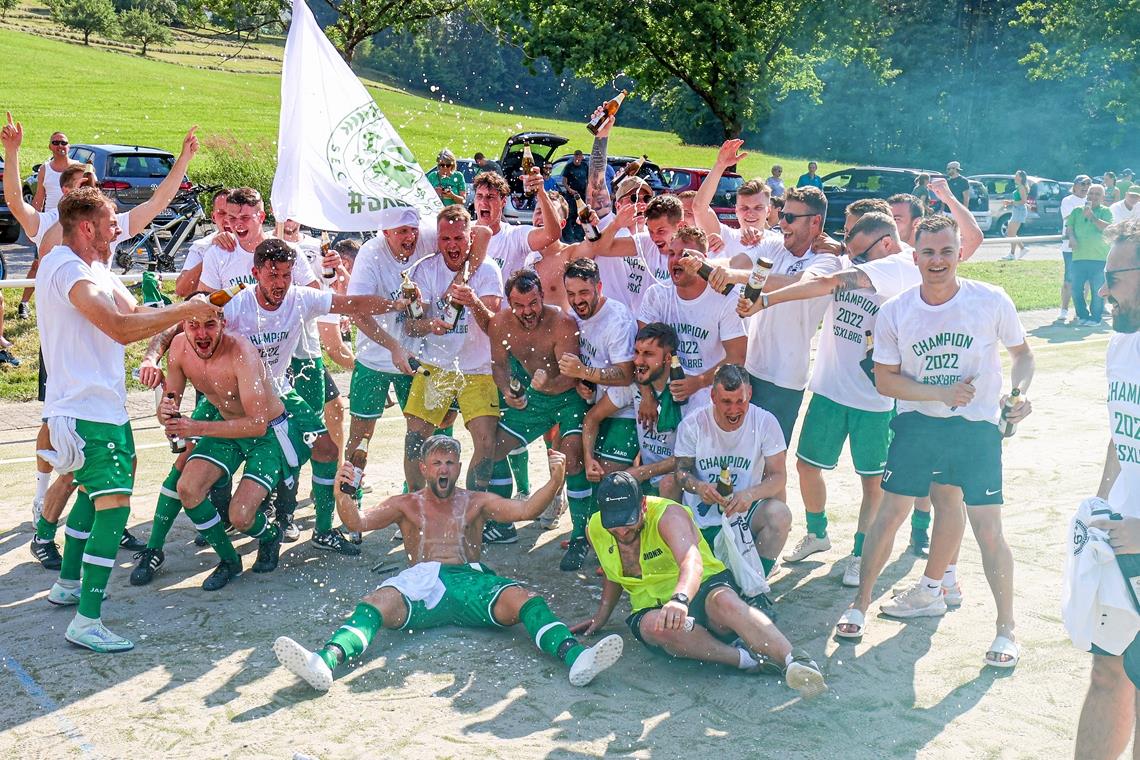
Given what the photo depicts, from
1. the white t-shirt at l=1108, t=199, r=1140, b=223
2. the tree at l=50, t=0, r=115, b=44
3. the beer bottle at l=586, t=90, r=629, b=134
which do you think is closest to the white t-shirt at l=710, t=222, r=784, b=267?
the beer bottle at l=586, t=90, r=629, b=134

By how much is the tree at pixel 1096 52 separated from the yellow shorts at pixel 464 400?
34733 millimetres

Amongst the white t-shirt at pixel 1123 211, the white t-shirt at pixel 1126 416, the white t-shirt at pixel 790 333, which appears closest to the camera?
the white t-shirt at pixel 1126 416

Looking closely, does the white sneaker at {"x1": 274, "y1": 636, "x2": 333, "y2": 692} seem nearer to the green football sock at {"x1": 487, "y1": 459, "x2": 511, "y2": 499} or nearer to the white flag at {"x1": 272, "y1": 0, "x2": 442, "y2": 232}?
the green football sock at {"x1": 487, "y1": 459, "x2": 511, "y2": 499}

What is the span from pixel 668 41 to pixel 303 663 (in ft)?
67.5

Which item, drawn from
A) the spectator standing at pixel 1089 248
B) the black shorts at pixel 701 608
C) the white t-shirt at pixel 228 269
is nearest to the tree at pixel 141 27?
the spectator standing at pixel 1089 248

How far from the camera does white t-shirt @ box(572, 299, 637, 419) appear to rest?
657 centimetres

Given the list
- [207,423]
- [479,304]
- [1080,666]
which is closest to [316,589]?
[207,423]

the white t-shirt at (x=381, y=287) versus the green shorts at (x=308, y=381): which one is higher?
the white t-shirt at (x=381, y=287)

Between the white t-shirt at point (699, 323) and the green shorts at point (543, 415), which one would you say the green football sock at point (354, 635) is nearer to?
the green shorts at point (543, 415)

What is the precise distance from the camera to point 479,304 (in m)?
6.82

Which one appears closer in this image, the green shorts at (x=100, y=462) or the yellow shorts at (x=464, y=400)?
the green shorts at (x=100, y=462)

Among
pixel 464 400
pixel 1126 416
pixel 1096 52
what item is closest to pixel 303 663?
pixel 464 400

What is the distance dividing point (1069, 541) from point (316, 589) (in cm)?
383

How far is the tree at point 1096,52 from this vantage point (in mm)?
35969
